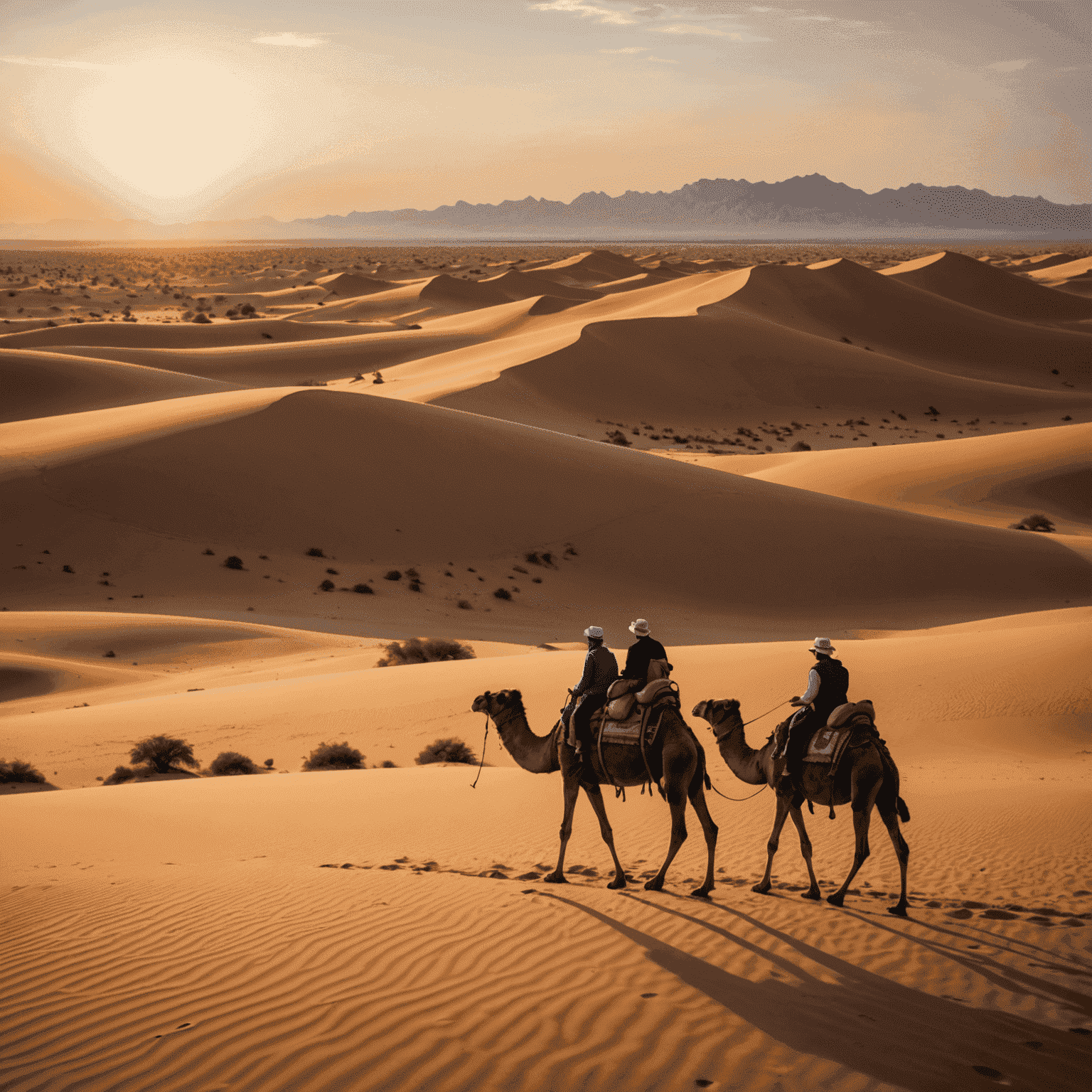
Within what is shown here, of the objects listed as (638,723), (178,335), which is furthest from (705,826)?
(178,335)

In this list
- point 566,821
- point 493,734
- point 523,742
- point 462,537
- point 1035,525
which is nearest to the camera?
point 566,821

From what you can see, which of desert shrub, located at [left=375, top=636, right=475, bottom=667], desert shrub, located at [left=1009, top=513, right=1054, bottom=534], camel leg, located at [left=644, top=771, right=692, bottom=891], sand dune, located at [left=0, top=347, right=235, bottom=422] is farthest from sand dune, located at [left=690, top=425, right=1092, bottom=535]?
camel leg, located at [left=644, top=771, right=692, bottom=891]

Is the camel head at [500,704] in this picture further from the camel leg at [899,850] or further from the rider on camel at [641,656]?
the camel leg at [899,850]

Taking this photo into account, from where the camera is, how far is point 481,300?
9719 centimetres

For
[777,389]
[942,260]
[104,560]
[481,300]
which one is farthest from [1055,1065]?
[942,260]

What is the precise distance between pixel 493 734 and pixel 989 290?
309 feet

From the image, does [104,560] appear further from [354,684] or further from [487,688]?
[487,688]

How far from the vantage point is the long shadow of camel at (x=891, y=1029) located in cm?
561

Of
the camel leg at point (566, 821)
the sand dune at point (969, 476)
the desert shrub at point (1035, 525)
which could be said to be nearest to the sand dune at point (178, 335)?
the sand dune at point (969, 476)

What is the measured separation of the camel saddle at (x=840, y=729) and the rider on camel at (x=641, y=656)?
1.32 m

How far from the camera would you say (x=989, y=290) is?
9638 cm

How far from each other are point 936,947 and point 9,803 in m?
9.45

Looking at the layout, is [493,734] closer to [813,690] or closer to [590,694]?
[590,694]

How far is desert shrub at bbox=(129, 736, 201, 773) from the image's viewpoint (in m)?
14.3
